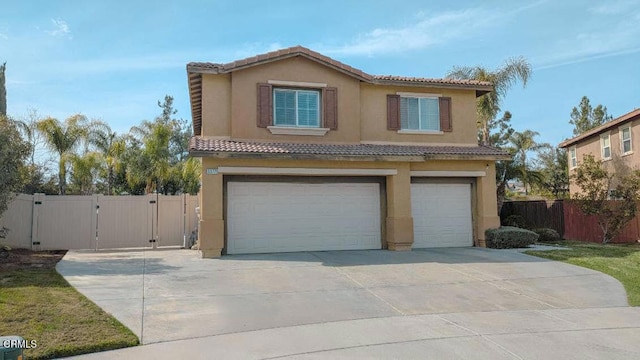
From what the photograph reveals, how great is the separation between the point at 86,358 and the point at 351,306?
13.5 ft

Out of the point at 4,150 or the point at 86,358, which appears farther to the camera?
the point at 4,150

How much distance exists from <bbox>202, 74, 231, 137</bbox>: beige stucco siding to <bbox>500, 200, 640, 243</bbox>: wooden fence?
14405 millimetres

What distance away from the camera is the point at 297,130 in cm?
1616

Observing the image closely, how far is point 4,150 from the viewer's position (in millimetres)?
11523

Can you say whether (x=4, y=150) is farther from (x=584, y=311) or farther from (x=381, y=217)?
(x=584, y=311)

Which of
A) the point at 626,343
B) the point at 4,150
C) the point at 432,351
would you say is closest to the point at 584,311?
Result: the point at 626,343

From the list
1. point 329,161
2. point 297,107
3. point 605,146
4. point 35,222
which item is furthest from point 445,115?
point 35,222

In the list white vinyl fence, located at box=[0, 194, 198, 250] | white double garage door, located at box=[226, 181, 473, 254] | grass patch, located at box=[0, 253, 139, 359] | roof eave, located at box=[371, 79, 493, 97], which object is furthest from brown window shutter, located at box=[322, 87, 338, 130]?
grass patch, located at box=[0, 253, 139, 359]

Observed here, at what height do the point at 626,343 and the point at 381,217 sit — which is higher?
the point at 381,217

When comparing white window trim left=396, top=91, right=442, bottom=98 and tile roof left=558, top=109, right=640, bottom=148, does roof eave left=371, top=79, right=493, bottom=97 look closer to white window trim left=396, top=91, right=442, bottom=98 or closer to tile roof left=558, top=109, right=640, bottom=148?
white window trim left=396, top=91, right=442, bottom=98

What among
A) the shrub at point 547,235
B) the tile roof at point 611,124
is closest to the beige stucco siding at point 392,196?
the shrub at point 547,235

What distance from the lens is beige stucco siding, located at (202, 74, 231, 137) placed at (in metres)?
15.6

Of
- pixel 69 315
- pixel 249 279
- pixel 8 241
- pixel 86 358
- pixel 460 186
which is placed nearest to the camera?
pixel 86 358

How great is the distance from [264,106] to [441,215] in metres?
6.87
